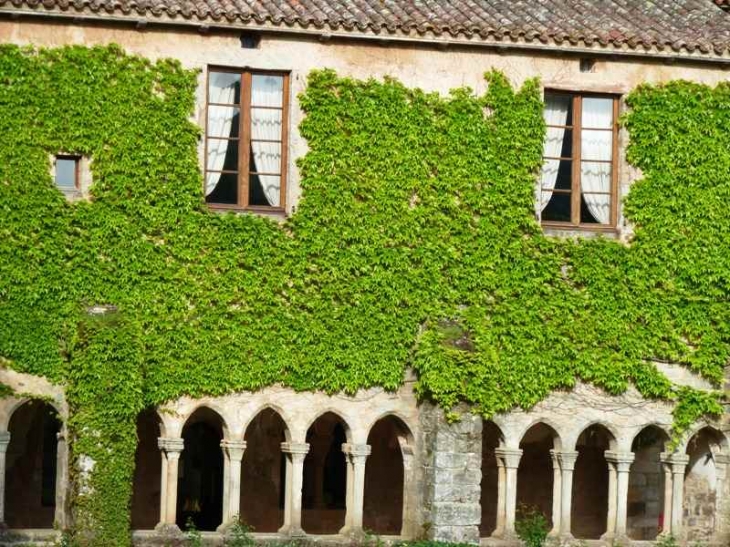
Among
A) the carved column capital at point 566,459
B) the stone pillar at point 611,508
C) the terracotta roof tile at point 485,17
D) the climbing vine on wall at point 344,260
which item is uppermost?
the terracotta roof tile at point 485,17

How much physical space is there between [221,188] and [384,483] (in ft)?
22.5

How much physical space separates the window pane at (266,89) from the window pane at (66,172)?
2.55 metres

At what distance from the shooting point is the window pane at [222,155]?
78.9ft

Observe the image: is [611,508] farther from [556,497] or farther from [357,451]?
[357,451]

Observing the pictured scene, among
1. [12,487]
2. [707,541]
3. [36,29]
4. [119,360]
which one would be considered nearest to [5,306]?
[119,360]

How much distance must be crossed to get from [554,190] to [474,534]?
4848 millimetres

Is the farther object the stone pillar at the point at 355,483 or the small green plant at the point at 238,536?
the stone pillar at the point at 355,483

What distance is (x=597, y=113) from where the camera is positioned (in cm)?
2533

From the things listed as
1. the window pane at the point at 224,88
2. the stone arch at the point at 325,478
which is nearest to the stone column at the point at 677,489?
the stone arch at the point at 325,478

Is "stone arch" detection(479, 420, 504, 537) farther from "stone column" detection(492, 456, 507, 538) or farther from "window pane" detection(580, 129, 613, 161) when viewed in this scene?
"window pane" detection(580, 129, 613, 161)

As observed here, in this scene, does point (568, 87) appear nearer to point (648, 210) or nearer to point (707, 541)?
point (648, 210)

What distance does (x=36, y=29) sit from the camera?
2314cm

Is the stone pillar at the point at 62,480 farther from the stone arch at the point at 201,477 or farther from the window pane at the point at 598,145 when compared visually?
the window pane at the point at 598,145

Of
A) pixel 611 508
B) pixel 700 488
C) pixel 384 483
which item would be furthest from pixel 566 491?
pixel 384 483
